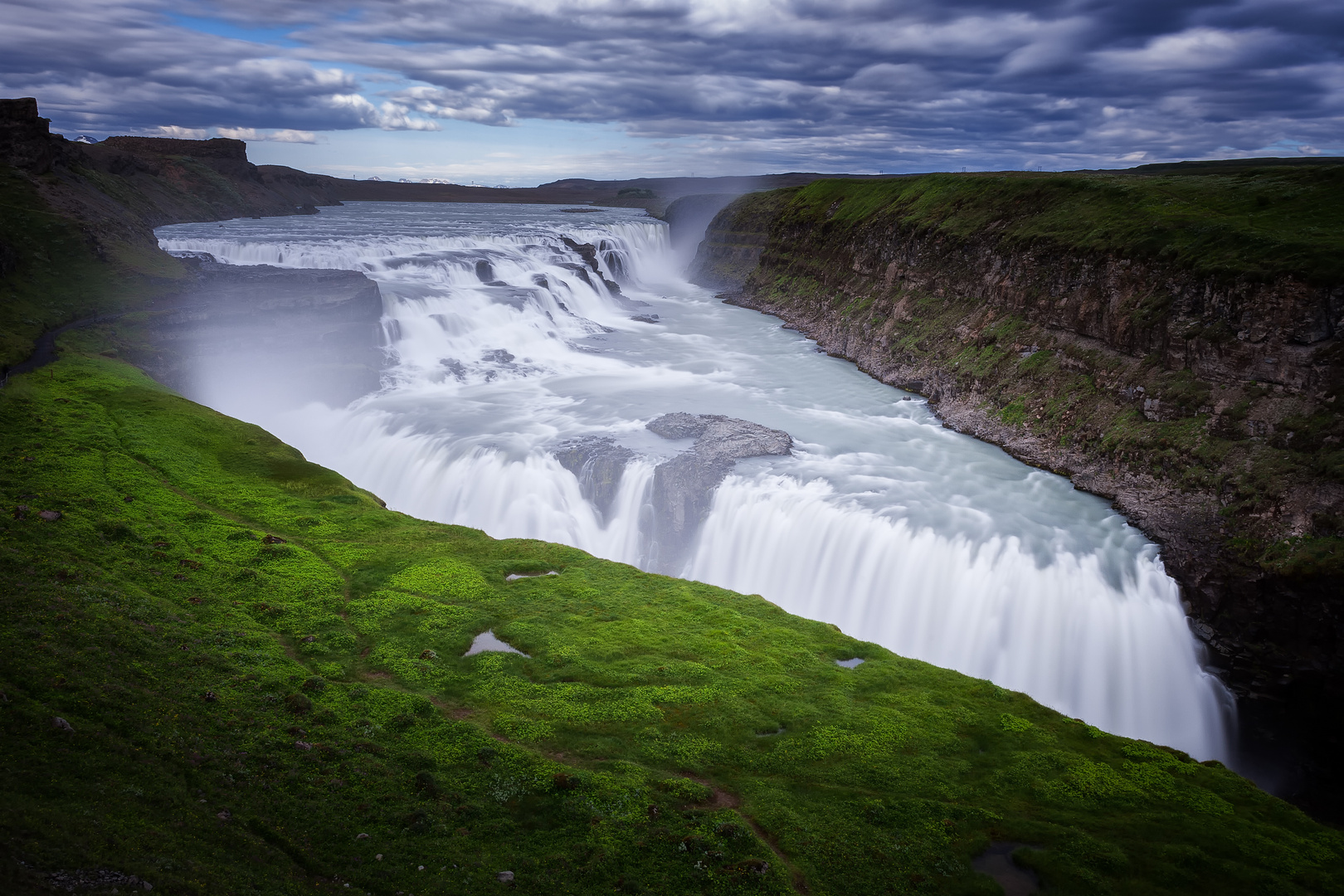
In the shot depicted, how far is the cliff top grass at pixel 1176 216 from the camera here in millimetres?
25938

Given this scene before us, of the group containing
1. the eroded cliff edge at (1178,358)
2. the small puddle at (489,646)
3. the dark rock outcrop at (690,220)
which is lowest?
the small puddle at (489,646)

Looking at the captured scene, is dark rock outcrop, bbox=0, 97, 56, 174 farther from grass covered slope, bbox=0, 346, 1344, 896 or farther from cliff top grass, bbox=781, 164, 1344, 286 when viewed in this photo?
cliff top grass, bbox=781, 164, 1344, 286

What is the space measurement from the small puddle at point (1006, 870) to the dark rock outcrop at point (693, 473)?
15.7m

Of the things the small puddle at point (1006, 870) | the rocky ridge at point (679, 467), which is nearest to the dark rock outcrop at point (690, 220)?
the rocky ridge at point (679, 467)

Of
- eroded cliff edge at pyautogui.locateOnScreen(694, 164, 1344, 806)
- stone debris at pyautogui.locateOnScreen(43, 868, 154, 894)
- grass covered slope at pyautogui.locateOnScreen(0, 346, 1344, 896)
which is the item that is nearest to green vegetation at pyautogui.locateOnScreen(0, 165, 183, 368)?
grass covered slope at pyautogui.locateOnScreen(0, 346, 1344, 896)

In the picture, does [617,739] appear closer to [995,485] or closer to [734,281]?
[995,485]

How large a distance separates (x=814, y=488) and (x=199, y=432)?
21.3 m

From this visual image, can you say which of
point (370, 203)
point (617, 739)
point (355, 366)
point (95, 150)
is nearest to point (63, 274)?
point (355, 366)

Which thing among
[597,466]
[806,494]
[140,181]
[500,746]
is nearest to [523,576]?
[500,746]

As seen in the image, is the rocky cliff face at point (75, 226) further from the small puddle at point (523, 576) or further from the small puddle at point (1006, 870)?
the small puddle at point (1006, 870)

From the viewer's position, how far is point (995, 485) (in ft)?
91.3

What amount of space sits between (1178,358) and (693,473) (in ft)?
59.1

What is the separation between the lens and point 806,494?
86.4ft

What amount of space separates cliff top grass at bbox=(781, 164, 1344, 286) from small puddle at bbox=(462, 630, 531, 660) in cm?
2653
